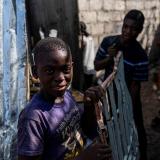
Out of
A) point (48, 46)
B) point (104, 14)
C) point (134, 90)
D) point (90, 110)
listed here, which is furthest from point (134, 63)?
point (104, 14)

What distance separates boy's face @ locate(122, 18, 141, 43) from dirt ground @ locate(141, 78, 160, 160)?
1.57m

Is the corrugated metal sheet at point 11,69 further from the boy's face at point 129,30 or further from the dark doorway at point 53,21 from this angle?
the dark doorway at point 53,21

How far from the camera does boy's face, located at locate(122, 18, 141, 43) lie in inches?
156

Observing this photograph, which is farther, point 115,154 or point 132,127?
point 132,127

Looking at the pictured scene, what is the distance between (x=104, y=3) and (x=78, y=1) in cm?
109

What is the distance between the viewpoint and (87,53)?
7.32 meters

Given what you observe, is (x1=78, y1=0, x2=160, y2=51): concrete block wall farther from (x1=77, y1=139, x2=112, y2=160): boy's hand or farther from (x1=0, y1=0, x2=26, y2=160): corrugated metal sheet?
(x1=77, y1=139, x2=112, y2=160): boy's hand

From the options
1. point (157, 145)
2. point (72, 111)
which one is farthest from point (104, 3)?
point (72, 111)

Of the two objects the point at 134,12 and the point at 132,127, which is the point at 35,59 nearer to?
the point at 132,127

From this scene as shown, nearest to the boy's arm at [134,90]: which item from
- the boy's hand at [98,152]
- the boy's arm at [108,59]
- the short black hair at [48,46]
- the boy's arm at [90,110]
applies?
the boy's arm at [108,59]

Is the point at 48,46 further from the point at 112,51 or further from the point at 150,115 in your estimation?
the point at 150,115

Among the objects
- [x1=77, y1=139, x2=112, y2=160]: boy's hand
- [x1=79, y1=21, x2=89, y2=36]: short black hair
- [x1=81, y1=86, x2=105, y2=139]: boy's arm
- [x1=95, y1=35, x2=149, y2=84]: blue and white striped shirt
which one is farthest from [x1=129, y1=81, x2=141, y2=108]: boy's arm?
[x1=79, y1=21, x2=89, y2=36]: short black hair

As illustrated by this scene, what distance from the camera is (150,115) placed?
6.55m

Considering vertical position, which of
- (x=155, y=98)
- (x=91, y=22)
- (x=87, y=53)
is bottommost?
(x=155, y=98)
